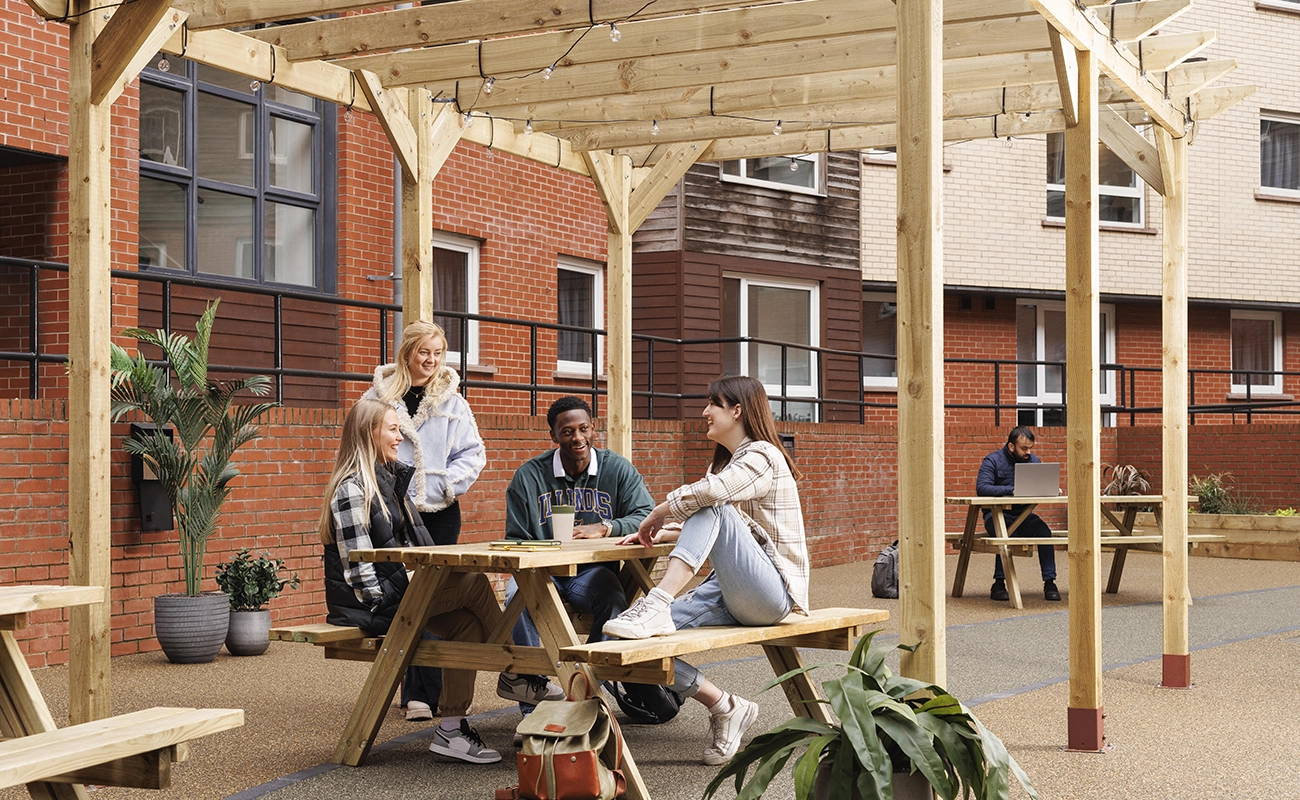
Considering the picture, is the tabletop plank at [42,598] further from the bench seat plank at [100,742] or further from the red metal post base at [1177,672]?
the red metal post base at [1177,672]

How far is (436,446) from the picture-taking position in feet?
21.1

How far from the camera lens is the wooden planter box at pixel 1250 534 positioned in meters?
15.0

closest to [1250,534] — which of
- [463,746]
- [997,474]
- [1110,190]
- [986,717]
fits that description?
[997,474]

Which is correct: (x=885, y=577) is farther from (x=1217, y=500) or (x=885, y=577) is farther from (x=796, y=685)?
(x=1217, y=500)

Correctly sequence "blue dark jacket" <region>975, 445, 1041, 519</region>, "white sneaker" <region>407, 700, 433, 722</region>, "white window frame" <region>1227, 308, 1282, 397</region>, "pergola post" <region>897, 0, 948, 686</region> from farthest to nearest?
1. "white window frame" <region>1227, 308, 1282, 397</region>
2. "blue dark jacket" <region>975, 445, 1041, 519</region>
3. "white sneaker" <region>407, 700, 433, 722</region>
4. "pergola post" <region>897, 0, 948, 686</region>

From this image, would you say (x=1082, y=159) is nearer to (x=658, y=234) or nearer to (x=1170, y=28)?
(x=658, y=234)

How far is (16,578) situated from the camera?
7.47 meters

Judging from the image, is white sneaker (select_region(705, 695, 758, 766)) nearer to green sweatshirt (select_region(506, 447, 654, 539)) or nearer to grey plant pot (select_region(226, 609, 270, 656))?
green sweatshirt (select_region(506, 447, 654, 539))

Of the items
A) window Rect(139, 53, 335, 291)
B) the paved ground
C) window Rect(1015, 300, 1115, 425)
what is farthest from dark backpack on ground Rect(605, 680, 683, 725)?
window Rect(1015, 300, 1115, 425)

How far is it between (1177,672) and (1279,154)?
16179 millimetres

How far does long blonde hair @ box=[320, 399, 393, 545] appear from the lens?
18.0ft

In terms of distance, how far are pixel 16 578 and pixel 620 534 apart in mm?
3540

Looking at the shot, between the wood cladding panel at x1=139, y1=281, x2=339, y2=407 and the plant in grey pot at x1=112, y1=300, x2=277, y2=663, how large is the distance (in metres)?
2.96

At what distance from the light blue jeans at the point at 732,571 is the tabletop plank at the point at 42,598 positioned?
197cm
